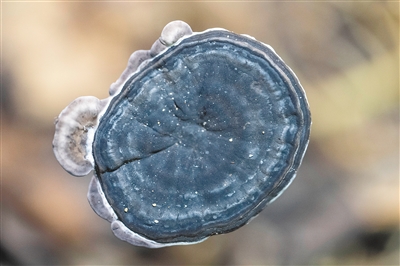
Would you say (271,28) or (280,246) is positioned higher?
(271,28)

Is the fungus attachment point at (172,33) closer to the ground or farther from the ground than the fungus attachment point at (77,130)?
farther from the ground

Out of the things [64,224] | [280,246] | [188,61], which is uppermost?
[188,61]

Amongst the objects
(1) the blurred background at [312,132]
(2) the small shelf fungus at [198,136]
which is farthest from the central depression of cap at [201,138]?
(1) the blurred background at [312,132]

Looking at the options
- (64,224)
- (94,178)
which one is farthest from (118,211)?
(64,224)

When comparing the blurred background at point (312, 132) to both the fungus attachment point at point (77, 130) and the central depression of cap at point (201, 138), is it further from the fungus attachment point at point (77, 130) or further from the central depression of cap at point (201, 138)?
the central depression of cap at point (201, 138)

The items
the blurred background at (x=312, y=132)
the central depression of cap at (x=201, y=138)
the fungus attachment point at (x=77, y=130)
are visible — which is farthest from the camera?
the blurred background at (x=312, y=132)

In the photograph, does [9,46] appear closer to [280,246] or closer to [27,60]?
[27,60]
